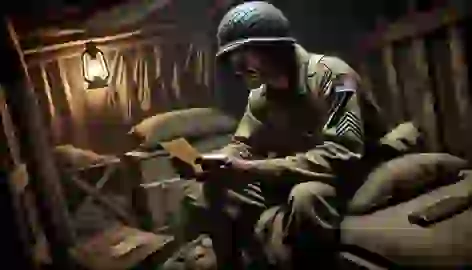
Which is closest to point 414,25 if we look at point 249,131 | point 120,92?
point 249,131

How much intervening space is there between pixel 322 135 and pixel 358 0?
15.2 inches

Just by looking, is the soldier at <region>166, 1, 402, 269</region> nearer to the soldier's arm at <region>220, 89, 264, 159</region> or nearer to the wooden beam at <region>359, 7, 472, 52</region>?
the soldier's arm at <region>220, 89, 264, 159</region>

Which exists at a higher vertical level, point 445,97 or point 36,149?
point 445,97

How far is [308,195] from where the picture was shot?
6.95 ft

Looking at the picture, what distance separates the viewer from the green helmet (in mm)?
→ 2191

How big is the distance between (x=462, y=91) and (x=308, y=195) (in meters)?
0.49

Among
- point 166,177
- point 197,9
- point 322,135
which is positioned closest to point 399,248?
point 322,135

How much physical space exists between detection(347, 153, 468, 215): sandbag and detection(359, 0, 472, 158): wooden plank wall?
0.04m

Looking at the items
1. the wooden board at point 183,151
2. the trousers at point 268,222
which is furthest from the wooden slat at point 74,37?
the trousers at point 268,222

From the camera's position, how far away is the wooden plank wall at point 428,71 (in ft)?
7.14

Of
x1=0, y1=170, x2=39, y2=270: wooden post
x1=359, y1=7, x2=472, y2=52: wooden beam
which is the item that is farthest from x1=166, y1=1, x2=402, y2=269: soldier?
x1=0, y1=170, x2=39, y2=270: wooden post

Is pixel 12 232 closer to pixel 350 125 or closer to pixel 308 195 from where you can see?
pixel 308 195

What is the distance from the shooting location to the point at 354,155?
215 cm

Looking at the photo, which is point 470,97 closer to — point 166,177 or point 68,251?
point 166,177
